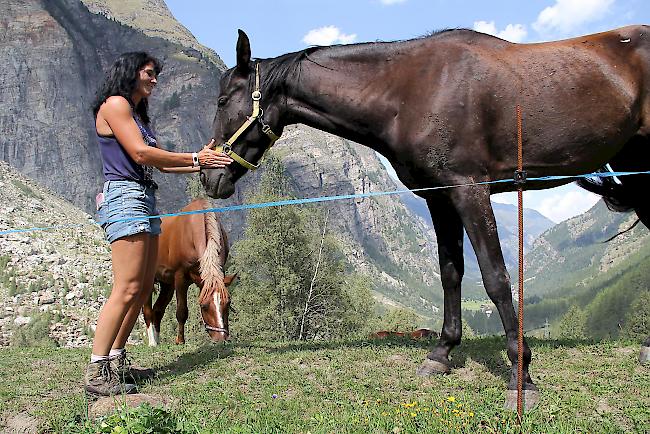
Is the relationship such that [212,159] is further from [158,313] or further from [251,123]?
[158,313]

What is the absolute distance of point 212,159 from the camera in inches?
209

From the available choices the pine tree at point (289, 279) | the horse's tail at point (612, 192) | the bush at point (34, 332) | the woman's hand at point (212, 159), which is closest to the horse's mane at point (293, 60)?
the woman's hand at point (212, 159)

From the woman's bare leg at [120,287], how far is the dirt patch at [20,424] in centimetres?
71

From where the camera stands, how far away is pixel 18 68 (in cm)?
11238

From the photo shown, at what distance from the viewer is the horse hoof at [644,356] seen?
5698mm

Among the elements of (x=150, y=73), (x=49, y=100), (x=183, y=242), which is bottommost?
(x=183, y=242)

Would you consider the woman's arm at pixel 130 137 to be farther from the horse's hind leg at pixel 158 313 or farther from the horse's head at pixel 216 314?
the horse's hind leg at pixel 158 313

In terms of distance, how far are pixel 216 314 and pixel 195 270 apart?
5.19 feet

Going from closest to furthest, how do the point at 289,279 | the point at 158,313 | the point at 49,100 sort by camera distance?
1. the point at 158,313
2. the point at 289,279
3. the point at 49,100

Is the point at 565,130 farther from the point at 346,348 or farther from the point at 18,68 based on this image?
the point at 18,68

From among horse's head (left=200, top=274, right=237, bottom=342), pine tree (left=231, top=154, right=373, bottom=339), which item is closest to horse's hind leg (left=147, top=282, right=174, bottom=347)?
horse's head (left=200, top=274, right=237, bottom=342)

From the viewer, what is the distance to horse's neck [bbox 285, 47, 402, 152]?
5.51 meters

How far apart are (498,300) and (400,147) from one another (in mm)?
1588

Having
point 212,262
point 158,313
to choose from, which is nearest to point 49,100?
point 158,313
